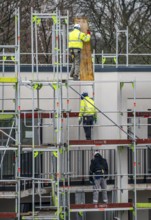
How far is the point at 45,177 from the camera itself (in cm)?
3022

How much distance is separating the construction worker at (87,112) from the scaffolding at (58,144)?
1.11 ft

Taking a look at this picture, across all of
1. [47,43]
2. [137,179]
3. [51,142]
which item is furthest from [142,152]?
[47,43]

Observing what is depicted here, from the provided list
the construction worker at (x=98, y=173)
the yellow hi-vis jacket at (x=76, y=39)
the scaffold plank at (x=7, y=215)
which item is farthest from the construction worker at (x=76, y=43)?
the scaffold plank at (x=7, y=215)

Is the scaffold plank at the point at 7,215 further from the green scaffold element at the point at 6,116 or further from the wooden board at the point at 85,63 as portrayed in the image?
the wooden board at the point at 85,63

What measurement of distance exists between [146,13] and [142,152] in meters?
22.8

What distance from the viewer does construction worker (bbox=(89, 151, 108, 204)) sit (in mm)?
29109

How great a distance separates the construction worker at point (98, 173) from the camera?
95.5ft

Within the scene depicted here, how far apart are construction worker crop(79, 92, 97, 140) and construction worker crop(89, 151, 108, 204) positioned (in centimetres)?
89

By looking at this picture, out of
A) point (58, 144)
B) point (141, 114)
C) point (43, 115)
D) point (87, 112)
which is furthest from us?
point (141, 114)

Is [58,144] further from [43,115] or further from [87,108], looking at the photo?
[43,115]

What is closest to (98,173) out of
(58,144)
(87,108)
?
(87,108)

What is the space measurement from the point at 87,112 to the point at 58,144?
229cm

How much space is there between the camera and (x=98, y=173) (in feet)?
95.6

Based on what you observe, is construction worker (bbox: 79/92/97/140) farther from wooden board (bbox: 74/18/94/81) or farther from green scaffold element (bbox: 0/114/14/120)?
green scaffold element (bbox: 0/114/14/120)
